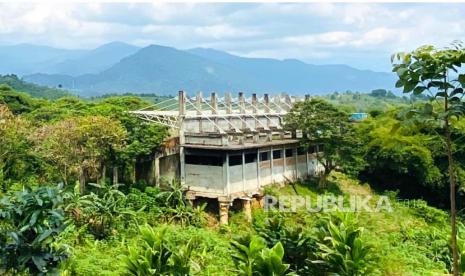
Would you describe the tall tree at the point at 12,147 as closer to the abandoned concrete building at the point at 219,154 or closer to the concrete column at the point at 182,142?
the abandoned concrete building at the point at 219,154

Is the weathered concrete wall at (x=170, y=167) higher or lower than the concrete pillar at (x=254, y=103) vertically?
lower

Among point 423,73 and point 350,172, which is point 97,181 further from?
point 423,73

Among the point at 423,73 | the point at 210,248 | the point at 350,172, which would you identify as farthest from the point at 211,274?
the point at 350,172

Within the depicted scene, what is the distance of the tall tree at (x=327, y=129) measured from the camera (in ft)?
Result: 70.8

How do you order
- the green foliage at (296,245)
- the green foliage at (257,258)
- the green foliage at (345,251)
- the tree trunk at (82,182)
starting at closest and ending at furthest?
the green foliage at (257,258) → the green foliage at (345,251) → the green foliage at (296,245) → the tree trunk at (82,182)

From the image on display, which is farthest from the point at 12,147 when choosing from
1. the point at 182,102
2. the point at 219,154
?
the point at 219,154

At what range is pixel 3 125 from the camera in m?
15.2

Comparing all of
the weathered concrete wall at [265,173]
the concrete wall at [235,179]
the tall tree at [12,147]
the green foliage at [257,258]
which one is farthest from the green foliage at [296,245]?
the weathered concrete wall at [265,173]

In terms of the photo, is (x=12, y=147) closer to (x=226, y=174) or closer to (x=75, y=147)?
(x=75, y=147)

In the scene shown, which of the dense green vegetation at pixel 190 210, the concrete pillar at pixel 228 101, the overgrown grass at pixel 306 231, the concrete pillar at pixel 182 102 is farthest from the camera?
the concrete pillar at pixel 228 101

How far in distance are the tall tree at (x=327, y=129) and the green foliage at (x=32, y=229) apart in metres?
17.6

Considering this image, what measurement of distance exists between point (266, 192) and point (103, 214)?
7259 mm

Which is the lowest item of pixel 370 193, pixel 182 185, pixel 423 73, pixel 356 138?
pixel 370 193

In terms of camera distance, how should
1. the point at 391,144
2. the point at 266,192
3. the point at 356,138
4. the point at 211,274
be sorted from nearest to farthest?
the point at 211,274 → the point at 266,192 → the point at 356,138 → the point at 391,144
